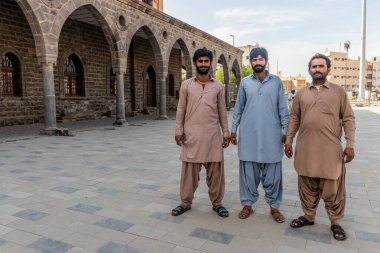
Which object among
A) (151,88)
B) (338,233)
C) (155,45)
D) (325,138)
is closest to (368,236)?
(338,233)

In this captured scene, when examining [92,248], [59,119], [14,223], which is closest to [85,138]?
[59,119]

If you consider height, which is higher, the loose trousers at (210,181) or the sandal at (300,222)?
the loose trousers at (210,181)

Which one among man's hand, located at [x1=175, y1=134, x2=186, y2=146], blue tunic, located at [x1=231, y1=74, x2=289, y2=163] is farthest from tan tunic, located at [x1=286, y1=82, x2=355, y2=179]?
man's hand, located at [x1=175, y1=134, x2=186, y2=146]

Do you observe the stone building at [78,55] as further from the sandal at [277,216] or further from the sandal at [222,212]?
the sandal at [277,216]

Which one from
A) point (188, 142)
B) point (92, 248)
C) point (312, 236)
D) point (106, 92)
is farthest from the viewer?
point (106, 92)

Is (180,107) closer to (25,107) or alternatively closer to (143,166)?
(143,166)

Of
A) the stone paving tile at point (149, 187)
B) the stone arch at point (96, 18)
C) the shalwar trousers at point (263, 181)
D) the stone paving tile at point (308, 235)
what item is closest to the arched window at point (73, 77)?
the stone arch at point (96, 18)

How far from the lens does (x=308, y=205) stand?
2930 mm

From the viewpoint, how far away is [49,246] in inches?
100

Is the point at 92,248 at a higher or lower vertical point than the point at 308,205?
lower

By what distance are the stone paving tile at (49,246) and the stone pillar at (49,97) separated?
282 inches

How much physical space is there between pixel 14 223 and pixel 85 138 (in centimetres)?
604

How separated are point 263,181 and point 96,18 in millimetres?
9687

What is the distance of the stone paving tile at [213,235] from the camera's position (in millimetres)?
2648
